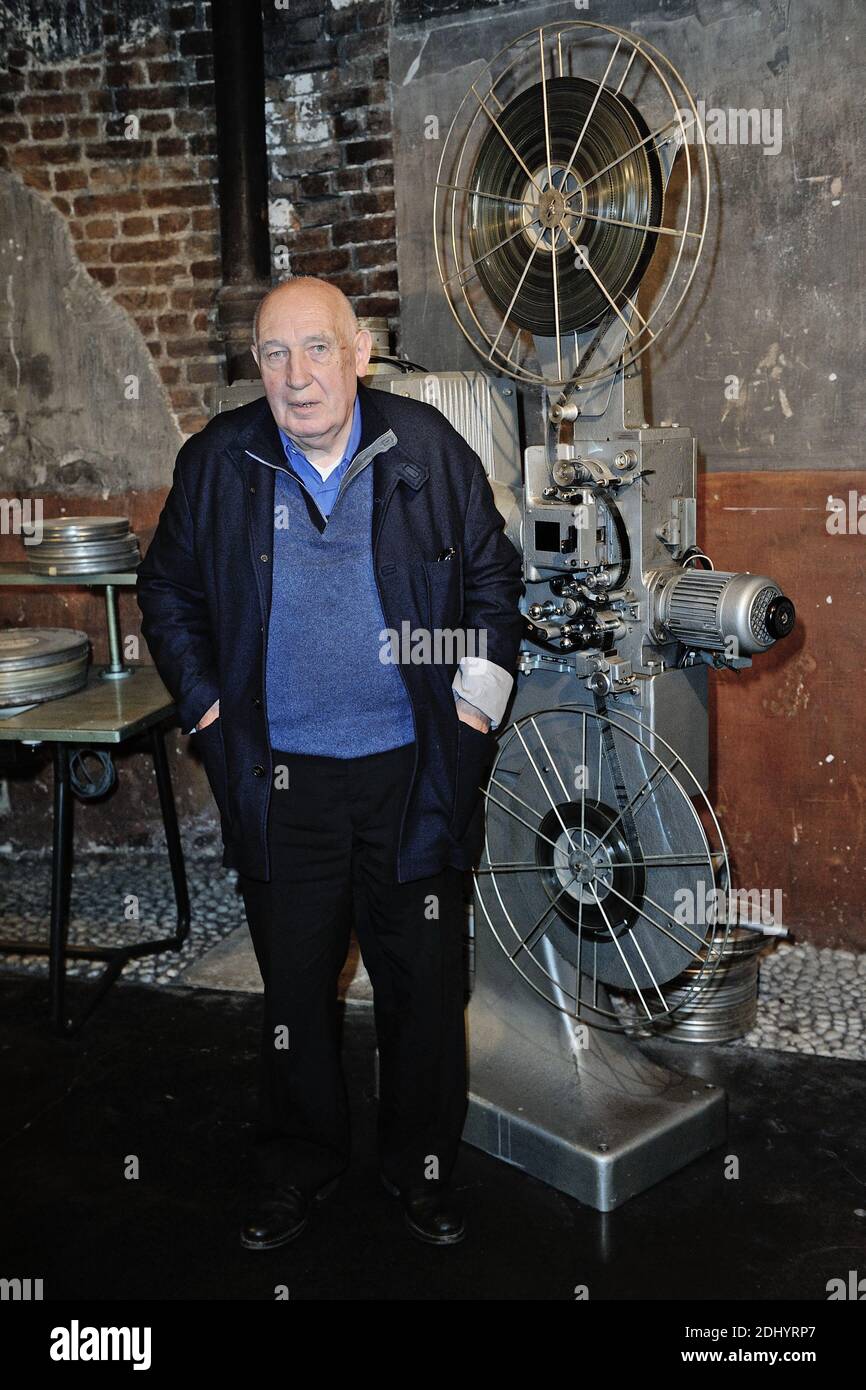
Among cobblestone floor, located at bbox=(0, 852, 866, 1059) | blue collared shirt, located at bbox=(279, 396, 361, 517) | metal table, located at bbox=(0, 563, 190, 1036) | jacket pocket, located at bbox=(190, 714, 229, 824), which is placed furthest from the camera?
metal table, located at bbox=(0, 563, 190, 1036)

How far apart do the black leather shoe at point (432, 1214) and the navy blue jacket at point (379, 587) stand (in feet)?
2.22

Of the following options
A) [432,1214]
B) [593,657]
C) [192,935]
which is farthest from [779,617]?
[192,935]

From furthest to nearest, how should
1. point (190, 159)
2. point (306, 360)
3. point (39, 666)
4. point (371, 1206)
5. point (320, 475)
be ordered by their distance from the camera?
point (190, 159)
point (39, 666)
point (371, 1206)
point (320, 475)
point (306, 360)

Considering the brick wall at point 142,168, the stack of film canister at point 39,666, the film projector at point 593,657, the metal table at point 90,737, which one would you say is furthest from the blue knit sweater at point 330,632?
the brick wall at point 142,168

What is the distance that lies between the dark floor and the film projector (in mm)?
128

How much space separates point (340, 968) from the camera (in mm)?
2648

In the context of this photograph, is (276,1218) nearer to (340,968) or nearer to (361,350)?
(340,968)

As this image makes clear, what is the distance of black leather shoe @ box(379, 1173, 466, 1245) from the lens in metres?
2.61

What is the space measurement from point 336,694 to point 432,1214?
1.09 meters

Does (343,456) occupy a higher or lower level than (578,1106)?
higher

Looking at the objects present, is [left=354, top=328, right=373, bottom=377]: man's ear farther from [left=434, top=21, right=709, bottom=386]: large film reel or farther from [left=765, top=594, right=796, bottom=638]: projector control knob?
[left=765, top=594, right=796, bottom=638]: projector control knob

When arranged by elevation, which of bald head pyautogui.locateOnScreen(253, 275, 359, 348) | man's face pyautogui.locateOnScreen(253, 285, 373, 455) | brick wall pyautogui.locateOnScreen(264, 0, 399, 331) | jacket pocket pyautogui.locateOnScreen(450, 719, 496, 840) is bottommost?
jacket pocket pyautogui.locateOnScreen(450, 719, 496, 840)

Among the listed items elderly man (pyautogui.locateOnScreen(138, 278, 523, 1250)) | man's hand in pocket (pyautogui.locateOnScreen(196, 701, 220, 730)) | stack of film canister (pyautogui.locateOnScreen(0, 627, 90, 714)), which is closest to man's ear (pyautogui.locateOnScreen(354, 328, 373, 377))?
elderly man (pyautogui.locateOnScreen(138, 278, 523, 1250))

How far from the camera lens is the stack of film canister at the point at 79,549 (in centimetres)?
393
